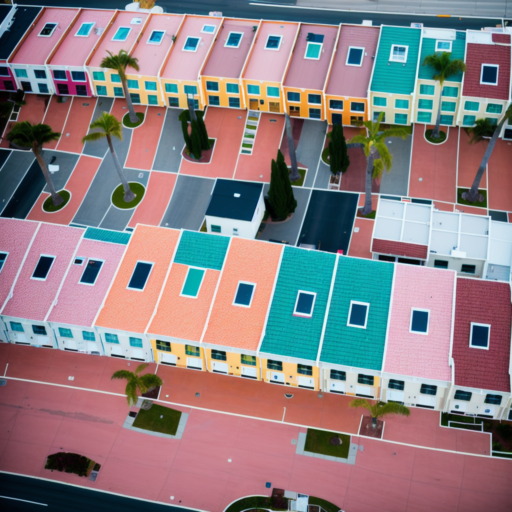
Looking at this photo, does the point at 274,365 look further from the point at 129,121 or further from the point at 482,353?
the point at 129,121

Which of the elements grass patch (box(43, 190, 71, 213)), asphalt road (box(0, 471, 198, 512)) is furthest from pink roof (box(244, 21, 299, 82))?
asphalt road (box(0, 471, 198, 512))

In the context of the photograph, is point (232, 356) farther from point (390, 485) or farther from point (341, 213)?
point (341, 213)

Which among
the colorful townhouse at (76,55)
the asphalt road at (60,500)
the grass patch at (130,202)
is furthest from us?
the colorful townhouse at (76,55)

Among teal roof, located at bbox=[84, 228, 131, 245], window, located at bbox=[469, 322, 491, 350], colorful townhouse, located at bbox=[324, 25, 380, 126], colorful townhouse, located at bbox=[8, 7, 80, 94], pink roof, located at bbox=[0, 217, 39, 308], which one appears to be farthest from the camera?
colorful townhouse, located at bbox=[8, 7, 80, 94]

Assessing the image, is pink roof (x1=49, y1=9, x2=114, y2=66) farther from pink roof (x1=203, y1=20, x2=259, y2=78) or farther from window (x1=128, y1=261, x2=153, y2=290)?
window (x1=128, y1=261, x2=153, y2=290)

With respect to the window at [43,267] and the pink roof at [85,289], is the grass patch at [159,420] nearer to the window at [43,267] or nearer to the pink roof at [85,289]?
the pink roof at [85,289]

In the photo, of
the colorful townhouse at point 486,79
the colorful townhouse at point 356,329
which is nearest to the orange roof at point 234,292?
the colorful townhouse at point 356,329

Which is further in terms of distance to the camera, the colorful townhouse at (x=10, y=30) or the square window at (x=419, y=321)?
the colorful townhouse at (x=10, y=30)
